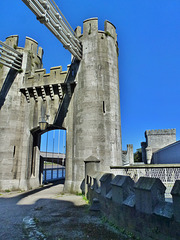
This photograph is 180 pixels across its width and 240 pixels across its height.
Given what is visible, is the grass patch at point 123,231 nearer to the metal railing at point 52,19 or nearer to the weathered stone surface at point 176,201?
the weathered stone surface at point 176,201

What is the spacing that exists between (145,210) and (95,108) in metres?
9.64

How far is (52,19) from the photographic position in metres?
9.96

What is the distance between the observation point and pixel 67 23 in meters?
11.4

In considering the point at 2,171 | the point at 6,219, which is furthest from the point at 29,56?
the point at 6,219

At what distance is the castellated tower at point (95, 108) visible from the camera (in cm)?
1238

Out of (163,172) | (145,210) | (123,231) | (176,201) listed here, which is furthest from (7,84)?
(176,201)

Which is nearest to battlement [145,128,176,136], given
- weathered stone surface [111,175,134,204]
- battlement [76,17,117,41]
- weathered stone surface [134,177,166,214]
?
battlement [76,17,117,41]

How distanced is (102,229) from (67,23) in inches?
454

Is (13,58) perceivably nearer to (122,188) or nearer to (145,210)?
(122,188)

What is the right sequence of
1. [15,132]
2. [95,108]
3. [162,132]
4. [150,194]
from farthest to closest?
1. [162,132]
2. [15,132]
3. [95,108]
4. [150,194]

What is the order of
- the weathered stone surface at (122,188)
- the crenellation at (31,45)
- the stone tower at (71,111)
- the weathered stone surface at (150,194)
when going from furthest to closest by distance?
the crenellation at (31,45)
the stone tower at (71,111)
the weathered stone surface at (122,188)
the weathered stone surface at (150,194)

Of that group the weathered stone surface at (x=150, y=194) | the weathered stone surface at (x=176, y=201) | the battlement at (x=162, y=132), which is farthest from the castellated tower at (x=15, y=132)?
the battlement at (x=162, y=132)

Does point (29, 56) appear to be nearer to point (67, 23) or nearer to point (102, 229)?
point (67, 23)

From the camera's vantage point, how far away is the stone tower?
12594 mm
